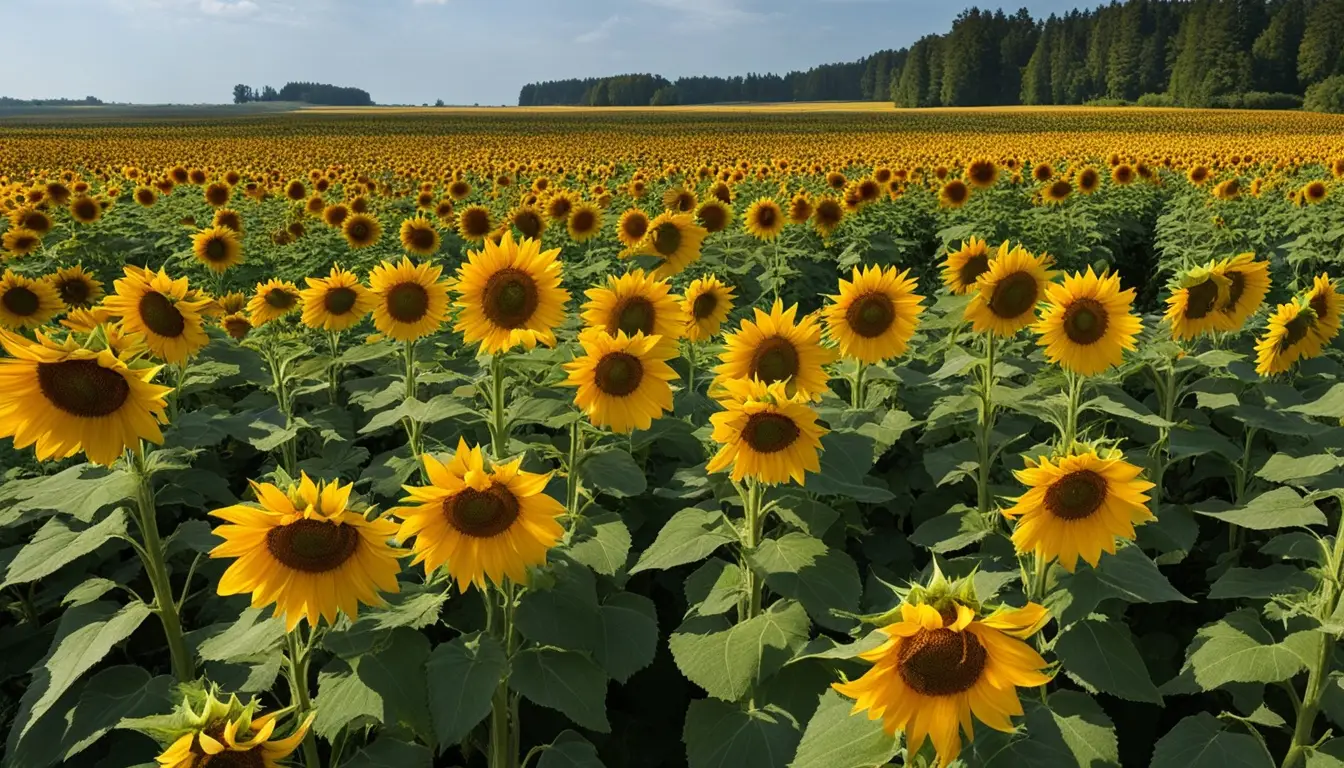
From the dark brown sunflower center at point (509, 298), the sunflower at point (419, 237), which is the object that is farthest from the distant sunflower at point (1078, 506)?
the sunflower at point (419, 237)

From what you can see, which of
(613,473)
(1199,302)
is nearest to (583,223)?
(613,473)

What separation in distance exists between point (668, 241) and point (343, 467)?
2967 millimetres

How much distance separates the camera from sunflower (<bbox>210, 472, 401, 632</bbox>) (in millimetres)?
2064

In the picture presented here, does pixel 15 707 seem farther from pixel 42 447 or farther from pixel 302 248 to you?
pixel 302 248

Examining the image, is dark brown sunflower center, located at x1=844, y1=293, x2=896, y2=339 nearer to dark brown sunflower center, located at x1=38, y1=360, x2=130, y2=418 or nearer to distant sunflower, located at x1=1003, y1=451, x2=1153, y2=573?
distant sunflower, located at x1=1003, y1=451, x2=1153, y2=573

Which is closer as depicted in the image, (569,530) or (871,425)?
(569,530)

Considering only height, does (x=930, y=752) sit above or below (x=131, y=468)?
below

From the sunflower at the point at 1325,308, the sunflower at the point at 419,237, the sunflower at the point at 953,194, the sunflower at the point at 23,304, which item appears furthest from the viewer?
the sunflower at the point at 953,194

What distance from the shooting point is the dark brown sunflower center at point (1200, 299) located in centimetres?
383

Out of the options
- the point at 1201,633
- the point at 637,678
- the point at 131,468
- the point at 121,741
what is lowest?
the point at 637,678

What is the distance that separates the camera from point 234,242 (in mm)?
7629

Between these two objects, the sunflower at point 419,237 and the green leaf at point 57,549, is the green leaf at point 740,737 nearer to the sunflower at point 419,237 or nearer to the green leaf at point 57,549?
the green leaf at point 57,549

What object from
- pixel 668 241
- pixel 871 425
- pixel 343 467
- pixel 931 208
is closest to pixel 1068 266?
pixel 931 208

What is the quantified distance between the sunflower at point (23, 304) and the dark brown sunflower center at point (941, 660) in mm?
5331
